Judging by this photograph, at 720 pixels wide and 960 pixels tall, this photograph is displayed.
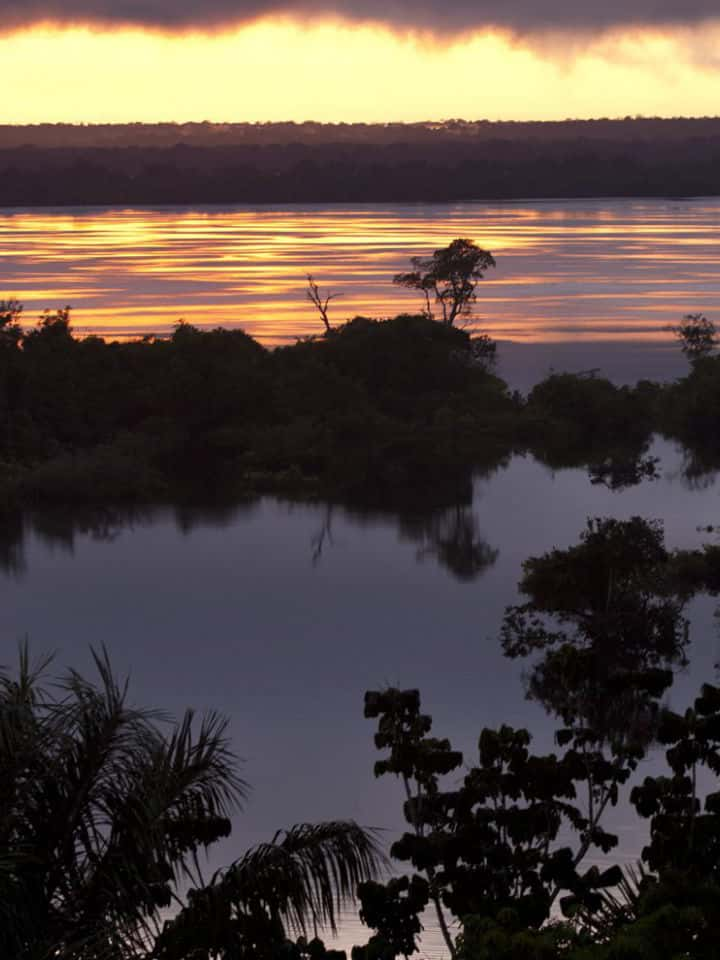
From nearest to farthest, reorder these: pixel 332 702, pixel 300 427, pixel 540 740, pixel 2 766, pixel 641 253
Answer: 1. pixel 2 766
2. pixel 540 740
3. pixel 332 702
4. pixel 300 427
5. pixel 641 253

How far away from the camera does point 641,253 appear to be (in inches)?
6624

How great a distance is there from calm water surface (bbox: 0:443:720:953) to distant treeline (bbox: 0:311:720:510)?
6.74 feet

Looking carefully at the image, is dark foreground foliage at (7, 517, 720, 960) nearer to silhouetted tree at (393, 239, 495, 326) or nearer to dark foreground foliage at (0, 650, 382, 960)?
dark foreground foliage at (0, 650, 382, 960)

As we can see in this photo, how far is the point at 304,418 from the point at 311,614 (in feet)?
68.9

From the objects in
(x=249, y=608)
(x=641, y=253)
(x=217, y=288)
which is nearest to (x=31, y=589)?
(x=249, y=608)

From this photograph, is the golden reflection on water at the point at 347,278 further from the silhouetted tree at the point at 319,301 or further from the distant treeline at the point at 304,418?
the distant treeline at the point at 304,418

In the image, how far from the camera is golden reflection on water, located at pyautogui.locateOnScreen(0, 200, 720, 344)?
107m

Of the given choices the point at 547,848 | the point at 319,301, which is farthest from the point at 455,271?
the point at 547,848

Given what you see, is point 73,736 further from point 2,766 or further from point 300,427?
point 300,427

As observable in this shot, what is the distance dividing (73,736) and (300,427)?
51.2 m

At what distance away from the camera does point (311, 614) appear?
41.8 meters

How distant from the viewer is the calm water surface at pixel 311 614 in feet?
95.9

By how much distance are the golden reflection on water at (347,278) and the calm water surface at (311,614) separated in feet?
135

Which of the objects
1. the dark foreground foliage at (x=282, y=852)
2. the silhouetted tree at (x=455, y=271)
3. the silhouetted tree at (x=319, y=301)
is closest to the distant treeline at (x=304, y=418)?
the silhouetted tree at (x=319, y=301)
